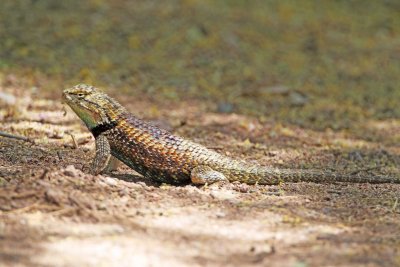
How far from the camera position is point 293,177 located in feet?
21.1

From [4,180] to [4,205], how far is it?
0.63 m

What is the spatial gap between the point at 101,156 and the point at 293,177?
1731mm

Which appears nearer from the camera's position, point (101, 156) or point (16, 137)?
point (101, 156)

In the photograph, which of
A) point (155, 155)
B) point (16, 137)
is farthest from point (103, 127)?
point (16, 137)

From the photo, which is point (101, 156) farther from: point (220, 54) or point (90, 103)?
point (220, 54)

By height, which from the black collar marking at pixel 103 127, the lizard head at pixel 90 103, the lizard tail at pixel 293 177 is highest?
the lizard head at pixel 90 103

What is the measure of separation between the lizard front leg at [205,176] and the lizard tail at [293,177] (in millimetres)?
134

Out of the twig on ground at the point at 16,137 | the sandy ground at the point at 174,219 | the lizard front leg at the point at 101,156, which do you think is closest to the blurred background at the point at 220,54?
the twig on ground at the point at 16,137

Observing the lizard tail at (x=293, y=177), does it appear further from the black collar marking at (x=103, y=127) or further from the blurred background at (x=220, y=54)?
the blurred background at (x=220, y=54)

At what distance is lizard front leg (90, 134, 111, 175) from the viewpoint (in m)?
6.11

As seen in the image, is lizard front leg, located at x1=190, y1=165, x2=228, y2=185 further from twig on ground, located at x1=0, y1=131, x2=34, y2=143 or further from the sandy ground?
twig on ground, located at x1=0, y1=131, x2=34, y2=143

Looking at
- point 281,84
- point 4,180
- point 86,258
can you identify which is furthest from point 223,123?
point 86,258

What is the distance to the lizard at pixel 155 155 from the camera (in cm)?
624

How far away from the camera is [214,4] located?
48.6ft
